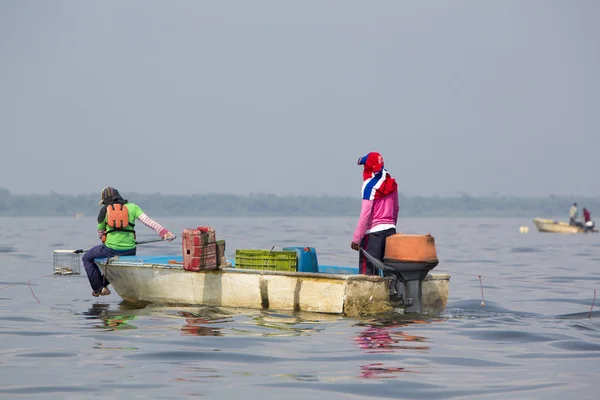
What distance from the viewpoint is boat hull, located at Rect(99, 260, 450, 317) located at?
1440 centimetres

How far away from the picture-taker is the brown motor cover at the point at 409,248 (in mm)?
14375

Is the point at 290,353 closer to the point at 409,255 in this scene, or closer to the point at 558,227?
the point at 409,255

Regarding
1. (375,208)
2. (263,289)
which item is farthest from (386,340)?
(263,289)

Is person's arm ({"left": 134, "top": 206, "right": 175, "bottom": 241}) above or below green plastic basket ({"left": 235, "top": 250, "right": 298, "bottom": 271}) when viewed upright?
above

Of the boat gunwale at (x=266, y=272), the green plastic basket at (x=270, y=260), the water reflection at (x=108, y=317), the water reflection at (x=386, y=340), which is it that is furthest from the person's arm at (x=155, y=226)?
the water reflection at (x=386, y=340)

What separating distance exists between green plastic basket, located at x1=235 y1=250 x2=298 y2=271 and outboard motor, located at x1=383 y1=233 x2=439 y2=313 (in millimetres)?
1746

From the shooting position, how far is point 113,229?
17.5 metres

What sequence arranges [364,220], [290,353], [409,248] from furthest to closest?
[364,220] < [409,248] < [290,353]

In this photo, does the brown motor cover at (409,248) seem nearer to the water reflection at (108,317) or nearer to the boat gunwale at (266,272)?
the boat gunwale at (266,272)

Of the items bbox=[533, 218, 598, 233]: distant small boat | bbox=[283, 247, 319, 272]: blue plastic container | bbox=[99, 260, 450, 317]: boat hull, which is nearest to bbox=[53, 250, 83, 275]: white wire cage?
bbox=[99, 260, 450, 317]: boat hull

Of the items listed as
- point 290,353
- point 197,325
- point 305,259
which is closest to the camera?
point 290,353

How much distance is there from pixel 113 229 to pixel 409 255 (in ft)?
19.7

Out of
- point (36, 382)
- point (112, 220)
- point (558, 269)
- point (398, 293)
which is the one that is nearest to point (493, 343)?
point (398, 293)

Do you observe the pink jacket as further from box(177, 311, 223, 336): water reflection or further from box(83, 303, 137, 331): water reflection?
box(83, 303, 137, 331): water reflection
